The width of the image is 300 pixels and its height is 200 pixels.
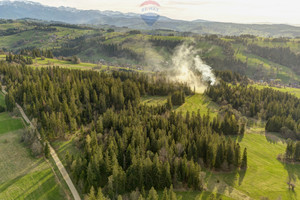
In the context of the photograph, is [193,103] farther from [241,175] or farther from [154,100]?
[241,175]

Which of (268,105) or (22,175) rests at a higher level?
(268,105)

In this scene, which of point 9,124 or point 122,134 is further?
point 9,124

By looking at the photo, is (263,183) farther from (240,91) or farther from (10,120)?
(10,120)


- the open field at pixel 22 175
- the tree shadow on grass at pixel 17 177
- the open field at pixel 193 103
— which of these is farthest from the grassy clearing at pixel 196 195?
the open field at pixel 193 103

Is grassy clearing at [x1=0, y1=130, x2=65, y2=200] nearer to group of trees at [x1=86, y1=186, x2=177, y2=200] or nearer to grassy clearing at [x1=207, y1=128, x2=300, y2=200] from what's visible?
group of trees at [x1=86, y1=186, x2=177, y2=200]

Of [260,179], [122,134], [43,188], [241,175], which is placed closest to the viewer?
[43,188]

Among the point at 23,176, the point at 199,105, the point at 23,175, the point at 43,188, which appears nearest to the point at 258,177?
the point at 43,188

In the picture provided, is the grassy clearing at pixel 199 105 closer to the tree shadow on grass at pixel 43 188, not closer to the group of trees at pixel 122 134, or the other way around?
the group of trees at pixel 122 134

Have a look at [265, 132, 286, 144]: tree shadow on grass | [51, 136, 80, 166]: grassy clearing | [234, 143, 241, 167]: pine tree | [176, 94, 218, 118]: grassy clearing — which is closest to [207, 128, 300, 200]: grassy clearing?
[234, 143, 241, 167]: pine tree
